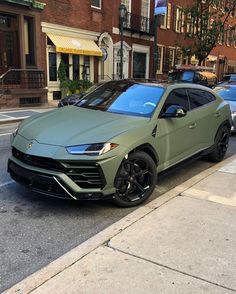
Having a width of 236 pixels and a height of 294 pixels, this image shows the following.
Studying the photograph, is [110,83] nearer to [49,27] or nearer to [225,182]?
[225,182]

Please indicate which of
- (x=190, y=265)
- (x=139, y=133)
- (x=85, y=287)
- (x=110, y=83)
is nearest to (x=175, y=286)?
(x=190, y=265)

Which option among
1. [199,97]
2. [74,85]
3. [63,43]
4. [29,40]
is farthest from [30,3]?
[199,97]

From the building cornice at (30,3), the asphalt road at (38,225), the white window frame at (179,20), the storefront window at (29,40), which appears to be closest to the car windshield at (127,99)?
the asphalt road at (38,225)

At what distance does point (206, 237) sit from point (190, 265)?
1.90 feet

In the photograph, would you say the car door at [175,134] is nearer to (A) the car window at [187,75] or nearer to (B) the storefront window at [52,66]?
(A) the car window at [187,75]

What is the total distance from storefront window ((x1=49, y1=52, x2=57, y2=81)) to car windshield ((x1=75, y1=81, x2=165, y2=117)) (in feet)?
47.1

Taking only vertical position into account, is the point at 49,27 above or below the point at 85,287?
above

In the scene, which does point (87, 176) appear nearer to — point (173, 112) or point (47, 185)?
point (47, 185)

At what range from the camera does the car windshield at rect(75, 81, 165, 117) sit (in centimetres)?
509

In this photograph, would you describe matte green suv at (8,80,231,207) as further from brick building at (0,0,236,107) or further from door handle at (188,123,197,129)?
brick building at (0,0,236,107)

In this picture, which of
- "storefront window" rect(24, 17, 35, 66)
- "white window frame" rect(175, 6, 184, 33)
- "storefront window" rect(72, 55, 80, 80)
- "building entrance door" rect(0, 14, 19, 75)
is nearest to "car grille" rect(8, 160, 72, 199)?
"building entrance door" rect(0, 14, 19, 75)

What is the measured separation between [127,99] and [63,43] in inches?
587

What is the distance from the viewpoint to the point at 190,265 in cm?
313

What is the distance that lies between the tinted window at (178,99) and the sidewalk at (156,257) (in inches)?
58.1
